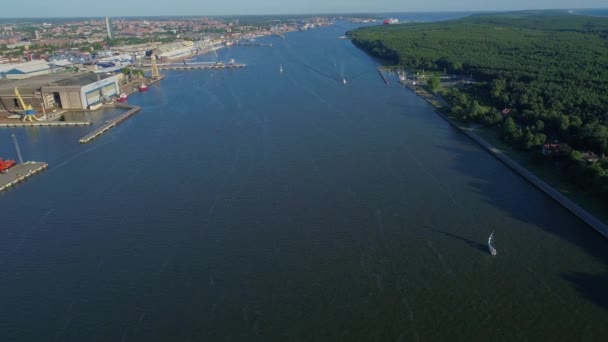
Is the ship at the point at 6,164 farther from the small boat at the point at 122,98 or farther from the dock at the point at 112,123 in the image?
the small boat at the point at 122,98

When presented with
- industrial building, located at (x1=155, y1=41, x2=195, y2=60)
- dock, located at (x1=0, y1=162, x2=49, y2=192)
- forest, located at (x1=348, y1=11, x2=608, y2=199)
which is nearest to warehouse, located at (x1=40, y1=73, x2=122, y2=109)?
dock, located at (x1=0, y1=162, x2=49, y2=192)

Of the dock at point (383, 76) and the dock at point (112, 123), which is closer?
the dock at point (112, 123)

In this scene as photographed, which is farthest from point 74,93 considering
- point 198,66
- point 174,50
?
point 174,50

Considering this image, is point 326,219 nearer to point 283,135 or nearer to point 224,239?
point 224,239

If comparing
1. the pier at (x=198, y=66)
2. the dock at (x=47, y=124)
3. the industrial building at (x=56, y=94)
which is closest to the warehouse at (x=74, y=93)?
the industrial building at (x=56, y=94)

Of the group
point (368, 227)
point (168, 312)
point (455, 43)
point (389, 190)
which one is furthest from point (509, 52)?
point (168, 312)

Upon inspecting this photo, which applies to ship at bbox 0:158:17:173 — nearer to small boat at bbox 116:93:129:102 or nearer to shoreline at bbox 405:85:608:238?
small boat at bbox 116:93:129:102
